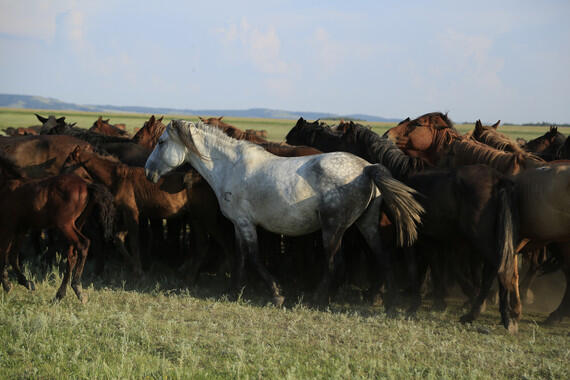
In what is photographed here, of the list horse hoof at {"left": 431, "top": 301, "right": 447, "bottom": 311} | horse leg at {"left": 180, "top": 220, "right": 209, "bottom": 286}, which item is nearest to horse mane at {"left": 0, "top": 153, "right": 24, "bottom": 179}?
horse leg at {"left": 180, "top": 220, "right": 209, "bottom": 286}

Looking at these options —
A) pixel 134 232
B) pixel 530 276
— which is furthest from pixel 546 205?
pixel 134 232

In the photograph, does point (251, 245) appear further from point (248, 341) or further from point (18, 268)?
point (18, 268)

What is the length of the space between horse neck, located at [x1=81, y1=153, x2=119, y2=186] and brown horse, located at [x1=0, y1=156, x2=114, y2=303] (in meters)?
1.04

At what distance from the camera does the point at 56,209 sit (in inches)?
264

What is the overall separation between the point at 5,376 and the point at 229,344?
6.08 feet

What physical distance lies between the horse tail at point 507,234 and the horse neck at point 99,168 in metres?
5.08

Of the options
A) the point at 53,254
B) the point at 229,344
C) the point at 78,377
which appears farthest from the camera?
the point at 53,254

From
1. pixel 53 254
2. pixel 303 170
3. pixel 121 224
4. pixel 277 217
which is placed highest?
pixel 303 170

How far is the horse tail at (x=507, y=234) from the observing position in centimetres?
610

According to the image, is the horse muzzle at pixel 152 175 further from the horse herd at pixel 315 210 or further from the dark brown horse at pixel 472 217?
the dark brown horse at pixel 472 217

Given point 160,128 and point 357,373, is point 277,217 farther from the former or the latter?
point 160,128

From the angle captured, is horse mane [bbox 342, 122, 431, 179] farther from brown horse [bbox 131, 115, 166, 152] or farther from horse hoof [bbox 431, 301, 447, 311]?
brown horse [bbox 131, 115, 166, 152]

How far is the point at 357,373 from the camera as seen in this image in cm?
462

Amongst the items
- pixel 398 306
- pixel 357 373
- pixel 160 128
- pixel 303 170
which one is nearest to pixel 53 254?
pixel 160 128
